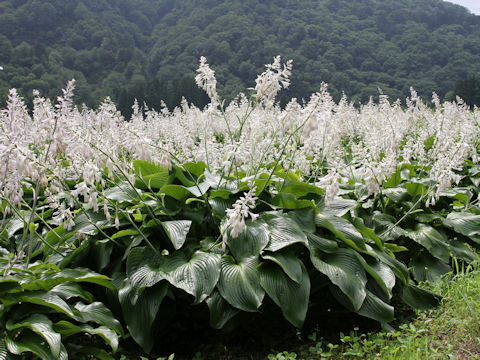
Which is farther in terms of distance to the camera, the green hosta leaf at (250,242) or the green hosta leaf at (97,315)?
the green hosta leaf at (250,242)

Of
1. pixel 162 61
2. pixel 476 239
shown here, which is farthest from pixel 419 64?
pixel 476 239

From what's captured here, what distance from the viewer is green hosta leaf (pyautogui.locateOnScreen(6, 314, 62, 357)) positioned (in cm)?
238

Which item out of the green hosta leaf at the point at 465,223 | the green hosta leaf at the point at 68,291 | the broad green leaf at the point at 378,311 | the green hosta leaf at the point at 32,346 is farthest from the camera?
the green hosta leaf at the point at 465,223

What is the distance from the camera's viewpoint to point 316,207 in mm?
3771

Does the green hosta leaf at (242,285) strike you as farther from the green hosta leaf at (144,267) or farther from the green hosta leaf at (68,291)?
the green hosta leaf at (68,291)

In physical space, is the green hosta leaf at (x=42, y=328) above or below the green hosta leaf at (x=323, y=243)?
below

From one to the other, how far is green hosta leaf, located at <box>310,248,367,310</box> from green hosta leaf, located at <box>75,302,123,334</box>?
1591mm

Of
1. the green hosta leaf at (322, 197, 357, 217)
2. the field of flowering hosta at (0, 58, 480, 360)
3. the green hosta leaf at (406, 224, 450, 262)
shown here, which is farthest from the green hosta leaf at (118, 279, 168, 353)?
the green hosta leaf at (406, 224, 450, 262)

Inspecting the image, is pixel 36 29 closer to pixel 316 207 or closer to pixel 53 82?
pixel 53 82

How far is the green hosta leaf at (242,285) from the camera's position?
9.77ft

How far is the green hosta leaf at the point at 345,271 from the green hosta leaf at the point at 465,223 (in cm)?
208

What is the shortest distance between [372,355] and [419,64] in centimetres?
5676

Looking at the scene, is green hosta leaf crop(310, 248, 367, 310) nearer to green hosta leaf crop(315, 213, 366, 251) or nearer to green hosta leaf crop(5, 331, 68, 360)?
green hosta leaf crop(315, 213, 366, 251)

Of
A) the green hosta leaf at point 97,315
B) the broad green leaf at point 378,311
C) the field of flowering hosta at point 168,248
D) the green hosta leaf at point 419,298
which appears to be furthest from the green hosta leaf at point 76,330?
the green hosta leaf at point 419,298
